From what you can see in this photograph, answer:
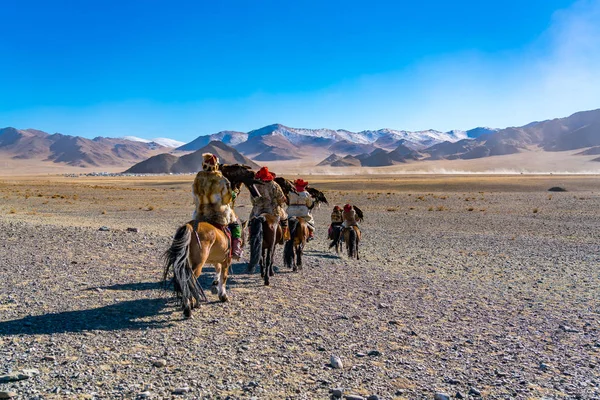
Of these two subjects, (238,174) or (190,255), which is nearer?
(190,255)

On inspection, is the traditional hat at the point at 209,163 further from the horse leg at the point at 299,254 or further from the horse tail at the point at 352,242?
the horse tail at the point at 352,242

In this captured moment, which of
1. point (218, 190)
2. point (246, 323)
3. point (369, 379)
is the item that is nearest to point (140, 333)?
point (246, 323)

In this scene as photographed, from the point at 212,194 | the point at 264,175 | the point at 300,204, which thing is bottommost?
the point at 300,204

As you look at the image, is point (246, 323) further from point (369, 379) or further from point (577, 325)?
point (577, 325)

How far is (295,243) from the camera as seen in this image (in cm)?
952

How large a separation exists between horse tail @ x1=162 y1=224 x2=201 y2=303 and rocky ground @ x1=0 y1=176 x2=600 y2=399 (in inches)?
17.5

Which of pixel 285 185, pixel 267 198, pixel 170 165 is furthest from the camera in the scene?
pixel 170 165

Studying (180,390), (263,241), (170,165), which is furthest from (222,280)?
(170,165)

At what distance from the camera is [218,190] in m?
6.64

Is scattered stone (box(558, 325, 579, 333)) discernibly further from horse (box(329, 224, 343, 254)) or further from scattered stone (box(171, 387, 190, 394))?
horse (box(329, 224, 343, 254))

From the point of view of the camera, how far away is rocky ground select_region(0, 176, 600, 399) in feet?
13.8

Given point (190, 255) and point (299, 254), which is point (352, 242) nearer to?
point (299, 254)

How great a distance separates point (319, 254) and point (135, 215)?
1301 centimetres

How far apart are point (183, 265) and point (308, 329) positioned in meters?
1.72
